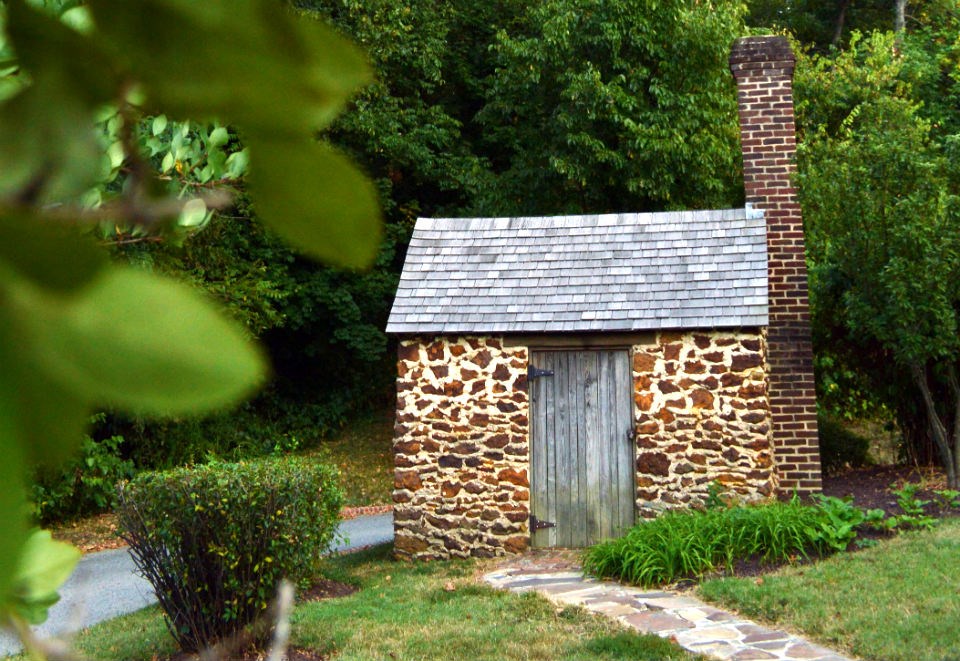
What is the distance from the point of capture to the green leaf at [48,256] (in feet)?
0.76

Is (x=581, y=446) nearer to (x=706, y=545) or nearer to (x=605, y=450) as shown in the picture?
(x=605, y=450)

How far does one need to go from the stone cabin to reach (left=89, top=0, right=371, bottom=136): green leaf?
887cm

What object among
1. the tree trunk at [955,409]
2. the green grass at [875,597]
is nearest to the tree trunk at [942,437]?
the tree trunk at [955,409]

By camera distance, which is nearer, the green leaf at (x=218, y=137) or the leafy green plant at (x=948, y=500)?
the green leaf at (x=218, y=137)

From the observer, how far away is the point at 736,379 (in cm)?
909

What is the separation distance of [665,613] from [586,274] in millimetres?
3748

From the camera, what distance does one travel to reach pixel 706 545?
26.2 ft

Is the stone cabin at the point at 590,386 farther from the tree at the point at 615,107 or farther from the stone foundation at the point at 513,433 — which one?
the tree at the point at 615,107

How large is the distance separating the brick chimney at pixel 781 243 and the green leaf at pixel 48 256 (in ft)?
34.0

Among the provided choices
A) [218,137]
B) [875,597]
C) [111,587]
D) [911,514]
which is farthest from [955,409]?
[218,137]

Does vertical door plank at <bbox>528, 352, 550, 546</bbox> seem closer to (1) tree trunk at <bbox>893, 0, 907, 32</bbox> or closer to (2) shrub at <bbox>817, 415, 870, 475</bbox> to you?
(2) shrub at <bbox>817, 415, 870, 475</bbox>

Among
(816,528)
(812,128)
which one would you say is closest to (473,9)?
(812,128)

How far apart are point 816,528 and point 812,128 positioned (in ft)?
42.6

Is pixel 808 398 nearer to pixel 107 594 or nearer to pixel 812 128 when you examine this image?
pixel 107 594
